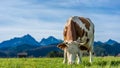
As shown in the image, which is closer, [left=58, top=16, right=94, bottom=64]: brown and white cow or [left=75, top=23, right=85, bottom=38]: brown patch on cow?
[left=58, top=16, right=94, bottom=64]: brown and white cow

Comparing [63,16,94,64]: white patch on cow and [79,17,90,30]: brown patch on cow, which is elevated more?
[79,17,90,30]: brown patch on cow

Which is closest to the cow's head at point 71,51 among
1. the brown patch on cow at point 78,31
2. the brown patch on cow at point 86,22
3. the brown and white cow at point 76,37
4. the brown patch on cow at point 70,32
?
the brown and white cow at point 76,37

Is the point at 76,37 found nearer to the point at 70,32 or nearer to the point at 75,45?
the point at 70,32

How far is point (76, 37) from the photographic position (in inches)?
1175

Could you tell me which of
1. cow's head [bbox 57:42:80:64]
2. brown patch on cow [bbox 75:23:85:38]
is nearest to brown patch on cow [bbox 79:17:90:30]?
brown patch on cow [bbox 75:23:85:38]

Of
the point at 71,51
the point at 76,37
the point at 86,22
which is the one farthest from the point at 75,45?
the point at 86,22

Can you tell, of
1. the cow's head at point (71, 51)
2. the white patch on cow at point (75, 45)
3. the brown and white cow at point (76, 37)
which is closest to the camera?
the cow's head at point (71, 51)

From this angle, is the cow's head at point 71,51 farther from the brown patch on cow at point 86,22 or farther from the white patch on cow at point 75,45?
the brown patch on cow at point 86,22

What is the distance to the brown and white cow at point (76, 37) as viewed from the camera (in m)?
28.1

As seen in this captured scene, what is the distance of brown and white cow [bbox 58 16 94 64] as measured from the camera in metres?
28.1

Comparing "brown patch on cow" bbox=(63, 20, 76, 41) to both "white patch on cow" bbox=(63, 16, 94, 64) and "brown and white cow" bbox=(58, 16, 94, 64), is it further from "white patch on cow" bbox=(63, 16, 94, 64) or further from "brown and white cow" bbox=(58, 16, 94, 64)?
"white patch on cow" bbox=(63, 16, 94, 64)

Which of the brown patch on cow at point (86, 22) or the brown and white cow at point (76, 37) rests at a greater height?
the brown patch on cow at point (86, 22)

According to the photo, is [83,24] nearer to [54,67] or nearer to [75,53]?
[75,53]

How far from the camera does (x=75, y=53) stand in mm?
28000
